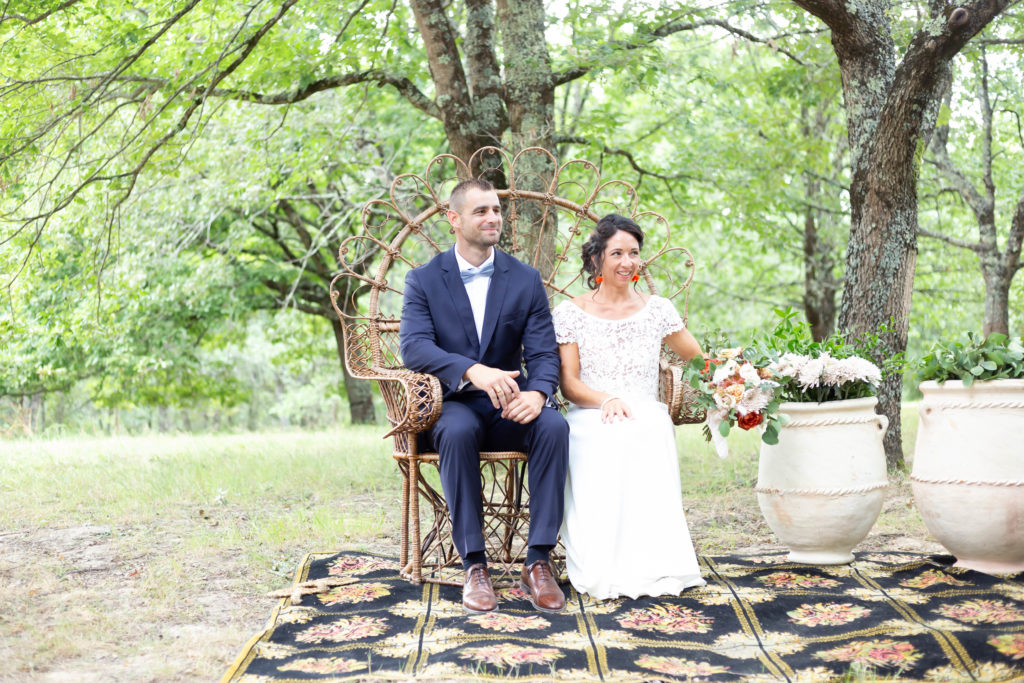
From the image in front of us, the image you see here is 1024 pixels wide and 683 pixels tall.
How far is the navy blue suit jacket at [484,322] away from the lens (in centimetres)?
364

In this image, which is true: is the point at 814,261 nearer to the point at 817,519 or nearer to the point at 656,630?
the point at 817,519

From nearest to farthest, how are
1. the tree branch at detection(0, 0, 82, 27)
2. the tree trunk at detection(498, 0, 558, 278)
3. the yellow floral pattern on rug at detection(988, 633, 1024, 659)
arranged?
the yellow floral pattern on rug at detection(988, 633, 1024, 659), the tree branch at detection(0, 0, 82, 27), the tree trunk at detection(498, 0, 558, 278)

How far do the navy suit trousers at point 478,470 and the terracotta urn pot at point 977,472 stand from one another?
1.42 metres

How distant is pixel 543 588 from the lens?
321 centimetres

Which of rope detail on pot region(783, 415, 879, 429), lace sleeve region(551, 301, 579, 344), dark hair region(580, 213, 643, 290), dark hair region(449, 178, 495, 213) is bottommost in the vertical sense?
rope detail on pot region(783, 415, 879, 429)

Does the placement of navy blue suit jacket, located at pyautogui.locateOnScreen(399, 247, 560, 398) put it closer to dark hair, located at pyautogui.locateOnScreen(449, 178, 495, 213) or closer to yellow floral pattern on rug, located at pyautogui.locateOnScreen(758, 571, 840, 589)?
dark hair, located at pyautogui.locateOnScreen(449, 178, 495, 213)

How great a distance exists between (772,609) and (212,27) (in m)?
5.52

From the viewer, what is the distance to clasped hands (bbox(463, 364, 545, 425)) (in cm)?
334

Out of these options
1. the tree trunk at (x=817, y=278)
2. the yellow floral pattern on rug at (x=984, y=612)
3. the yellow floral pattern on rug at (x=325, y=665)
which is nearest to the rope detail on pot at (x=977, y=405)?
the yellow floral pattern on rug at (x=984, y=612)

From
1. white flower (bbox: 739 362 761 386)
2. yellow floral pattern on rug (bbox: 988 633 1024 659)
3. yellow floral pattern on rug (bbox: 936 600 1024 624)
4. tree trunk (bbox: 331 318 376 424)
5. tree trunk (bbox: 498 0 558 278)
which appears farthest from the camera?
tree trunk (bbox: 331 318 376 424)

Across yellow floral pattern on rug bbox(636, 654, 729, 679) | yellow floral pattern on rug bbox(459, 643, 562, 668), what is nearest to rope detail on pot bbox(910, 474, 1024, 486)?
yellow floral pattern on rug bbox(636, 654, 729, 679)

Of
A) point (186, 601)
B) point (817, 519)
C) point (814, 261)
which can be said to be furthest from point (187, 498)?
point (814, 261)

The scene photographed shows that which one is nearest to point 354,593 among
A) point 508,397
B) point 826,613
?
point 508,397

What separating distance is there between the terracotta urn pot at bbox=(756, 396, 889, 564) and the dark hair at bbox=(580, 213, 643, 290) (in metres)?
0.94
